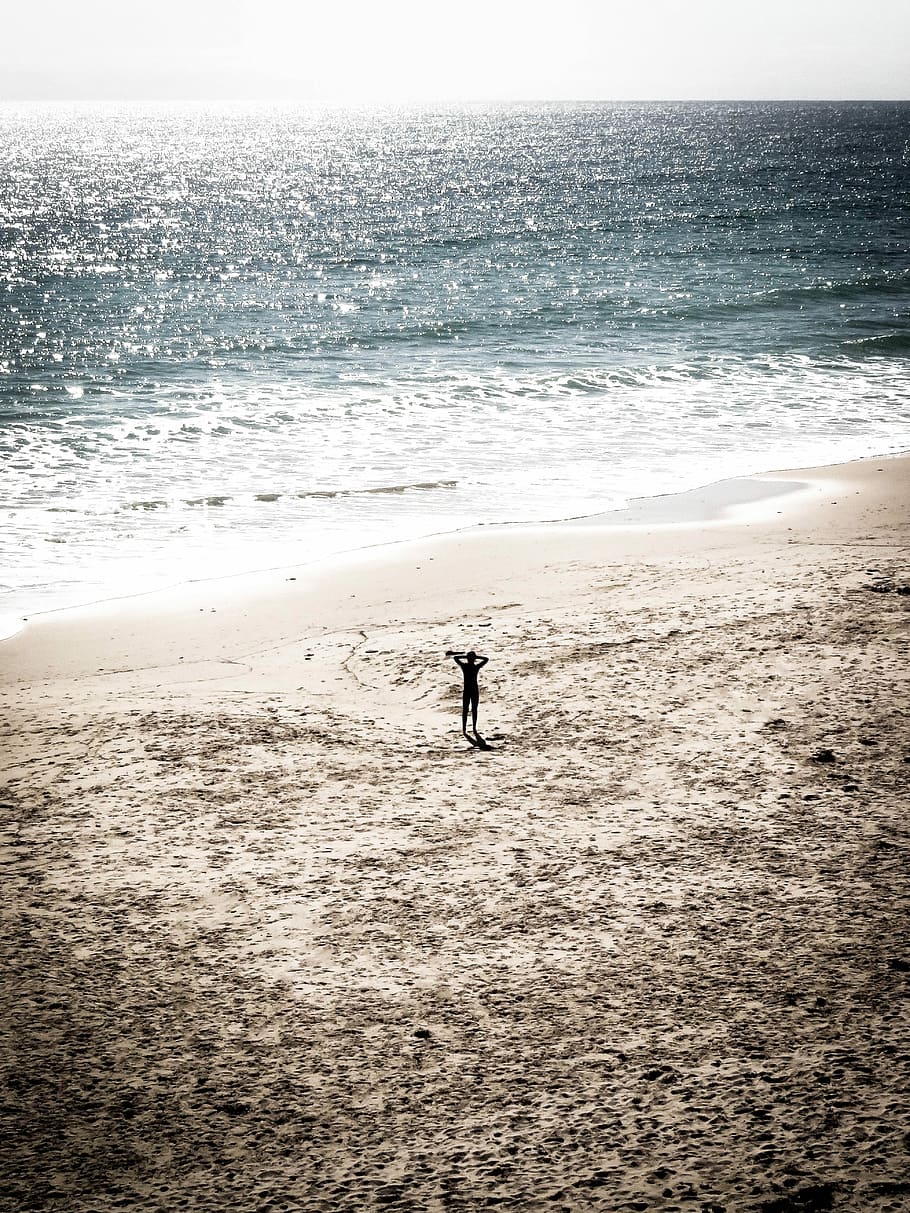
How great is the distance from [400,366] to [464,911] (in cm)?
2567

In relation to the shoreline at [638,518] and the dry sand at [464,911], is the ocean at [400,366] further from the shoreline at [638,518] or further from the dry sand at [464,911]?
the dry sand at [464,911]

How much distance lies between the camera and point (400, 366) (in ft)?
104

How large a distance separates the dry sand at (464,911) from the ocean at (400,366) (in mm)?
A: 5016

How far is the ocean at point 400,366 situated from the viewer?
19.0 m

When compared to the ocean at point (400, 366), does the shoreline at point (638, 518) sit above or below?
below

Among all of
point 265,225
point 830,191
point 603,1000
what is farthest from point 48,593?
point 830,191

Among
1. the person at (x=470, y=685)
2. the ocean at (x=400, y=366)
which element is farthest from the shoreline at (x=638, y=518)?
the person at (x=470, y=685)

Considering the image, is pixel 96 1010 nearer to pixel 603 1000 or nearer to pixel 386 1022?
pixel 386 1022

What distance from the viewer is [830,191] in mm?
85188

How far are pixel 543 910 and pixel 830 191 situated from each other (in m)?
90.0

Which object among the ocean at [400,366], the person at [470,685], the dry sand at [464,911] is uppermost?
the ocean at [400,366]

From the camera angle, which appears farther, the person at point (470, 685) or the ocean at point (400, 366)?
the ocean at point (400, 366)

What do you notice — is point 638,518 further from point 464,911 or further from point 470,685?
point 464,911

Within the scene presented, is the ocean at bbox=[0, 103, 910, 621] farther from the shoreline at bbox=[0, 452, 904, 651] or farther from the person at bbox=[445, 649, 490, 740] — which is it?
the person at bbox=[445, 649, 490, 740]
